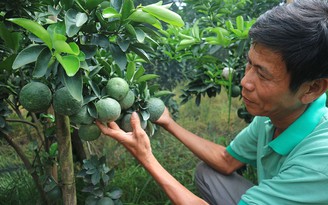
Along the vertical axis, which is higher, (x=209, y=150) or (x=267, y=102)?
(x=267, y=102)

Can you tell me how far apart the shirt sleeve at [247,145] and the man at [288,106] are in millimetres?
167

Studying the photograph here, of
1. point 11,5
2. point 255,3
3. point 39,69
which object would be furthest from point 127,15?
point 255,3

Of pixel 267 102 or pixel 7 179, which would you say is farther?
pixel 7 179

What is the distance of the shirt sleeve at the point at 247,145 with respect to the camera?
1.67 metres

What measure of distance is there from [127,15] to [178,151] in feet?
7.06

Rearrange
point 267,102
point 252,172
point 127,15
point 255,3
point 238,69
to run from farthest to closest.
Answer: point 255,3 < point 252,172 < point 238,69 < point 267,102 < point 127,15

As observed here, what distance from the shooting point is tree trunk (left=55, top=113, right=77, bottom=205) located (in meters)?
1.32

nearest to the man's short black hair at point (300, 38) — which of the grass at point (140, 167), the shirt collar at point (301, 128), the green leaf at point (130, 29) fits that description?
the shirt collar at point (301, 128)

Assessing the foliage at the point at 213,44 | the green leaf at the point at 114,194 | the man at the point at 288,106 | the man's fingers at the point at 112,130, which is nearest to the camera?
the man at the point at 288,106

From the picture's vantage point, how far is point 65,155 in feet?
4.44

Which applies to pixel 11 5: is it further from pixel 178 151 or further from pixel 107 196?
pixel 178 151

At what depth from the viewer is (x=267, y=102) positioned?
1251 mm

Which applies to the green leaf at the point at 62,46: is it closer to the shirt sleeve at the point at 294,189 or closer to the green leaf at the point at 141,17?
the green leaf at the point at 141,17

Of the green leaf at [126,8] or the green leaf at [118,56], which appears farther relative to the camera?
the green leaf at [118,56]
